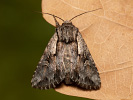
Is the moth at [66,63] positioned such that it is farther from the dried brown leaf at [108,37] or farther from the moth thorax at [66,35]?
the dried brown leaf at [108,37]

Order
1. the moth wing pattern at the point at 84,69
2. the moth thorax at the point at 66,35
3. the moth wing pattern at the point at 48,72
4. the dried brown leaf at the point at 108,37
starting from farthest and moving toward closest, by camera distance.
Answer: the moth thorax at the point at 66,35, the moth wing pattern at the point at 48,72, the moth wing pattern at the point at 84,69, the dried brown leaf at the point at 108,37

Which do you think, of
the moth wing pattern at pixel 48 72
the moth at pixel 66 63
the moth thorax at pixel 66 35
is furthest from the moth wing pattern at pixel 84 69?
the moth wing pattern at pixel 48 72

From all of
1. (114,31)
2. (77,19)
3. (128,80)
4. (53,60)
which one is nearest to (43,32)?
(53,60)

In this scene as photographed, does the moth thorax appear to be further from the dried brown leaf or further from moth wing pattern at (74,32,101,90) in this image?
the dried brown leaf

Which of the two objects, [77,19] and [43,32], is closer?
[77,19]

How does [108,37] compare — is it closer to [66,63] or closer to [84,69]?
[84,69]

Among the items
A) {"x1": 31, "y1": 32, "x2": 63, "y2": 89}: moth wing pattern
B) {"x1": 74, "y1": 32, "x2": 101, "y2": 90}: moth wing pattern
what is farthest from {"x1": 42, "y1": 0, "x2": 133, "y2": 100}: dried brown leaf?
{"x1": 31, "y1": 32, "x2": 63, "y2": 89}: moth wing pattern

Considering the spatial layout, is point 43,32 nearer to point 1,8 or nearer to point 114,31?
point 1,8
